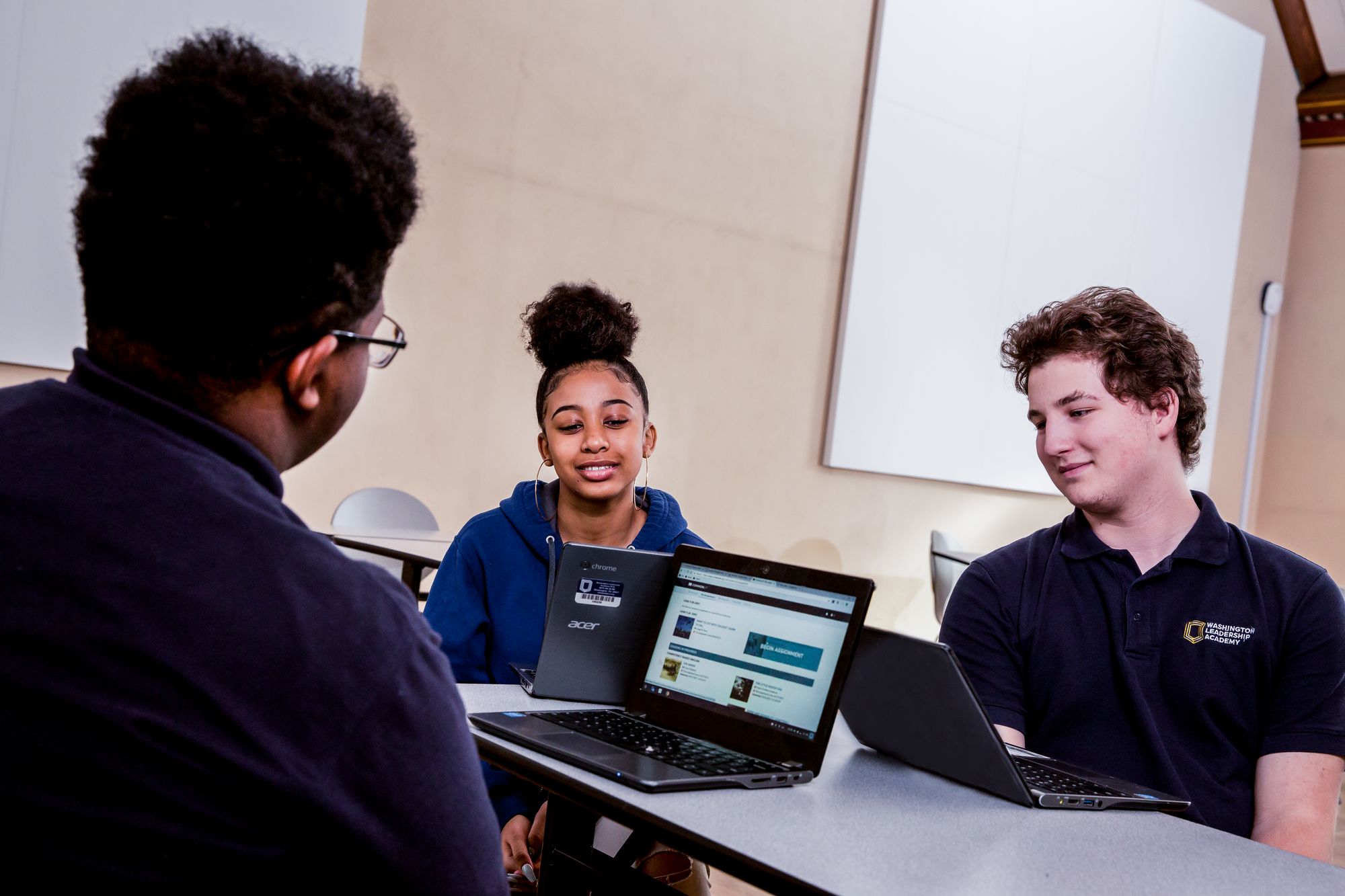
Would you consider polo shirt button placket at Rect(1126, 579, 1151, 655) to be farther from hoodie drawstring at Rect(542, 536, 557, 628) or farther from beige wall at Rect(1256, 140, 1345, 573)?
beige wall at Rect(1256, 140, 1345, 573)

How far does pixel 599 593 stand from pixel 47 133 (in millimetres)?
3013

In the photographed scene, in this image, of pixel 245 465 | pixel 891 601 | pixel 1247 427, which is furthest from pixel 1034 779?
pixel 1247 427

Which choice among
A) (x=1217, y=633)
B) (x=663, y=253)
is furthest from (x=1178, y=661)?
(x=663, y=253)

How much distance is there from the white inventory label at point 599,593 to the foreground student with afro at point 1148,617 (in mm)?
564

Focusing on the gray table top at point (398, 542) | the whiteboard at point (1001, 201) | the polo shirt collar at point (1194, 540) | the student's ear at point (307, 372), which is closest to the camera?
the student's ear at point (307, 372)

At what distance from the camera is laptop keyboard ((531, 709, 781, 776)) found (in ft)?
4.31

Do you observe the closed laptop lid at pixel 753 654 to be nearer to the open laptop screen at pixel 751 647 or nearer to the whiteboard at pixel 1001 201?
the open laptop screen at pixel 751 647

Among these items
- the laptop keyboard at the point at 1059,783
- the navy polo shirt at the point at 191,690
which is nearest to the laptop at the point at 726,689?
the laptop keyboard at the point at 1059,783

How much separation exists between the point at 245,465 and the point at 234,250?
0.50 feet

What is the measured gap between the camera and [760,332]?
558 cm

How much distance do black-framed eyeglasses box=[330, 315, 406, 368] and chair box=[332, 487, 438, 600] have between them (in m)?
2.96

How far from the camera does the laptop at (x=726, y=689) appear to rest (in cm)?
133

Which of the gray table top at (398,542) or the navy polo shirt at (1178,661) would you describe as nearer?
the navy polo shirt at (1178,661)

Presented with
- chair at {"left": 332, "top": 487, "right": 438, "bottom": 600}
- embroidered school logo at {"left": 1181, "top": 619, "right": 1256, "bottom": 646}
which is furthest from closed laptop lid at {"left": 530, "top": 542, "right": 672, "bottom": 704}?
chair at {"left": 332, "top": 487, "right": 438, "bottom": 600}
